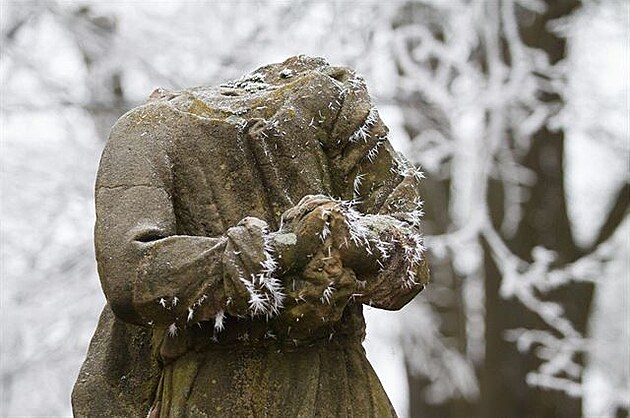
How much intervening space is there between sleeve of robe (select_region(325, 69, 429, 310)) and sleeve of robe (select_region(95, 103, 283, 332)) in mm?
402

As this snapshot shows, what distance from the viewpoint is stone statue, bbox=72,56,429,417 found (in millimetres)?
3021

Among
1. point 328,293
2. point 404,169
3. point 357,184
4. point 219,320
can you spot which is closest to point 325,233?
point 328,293

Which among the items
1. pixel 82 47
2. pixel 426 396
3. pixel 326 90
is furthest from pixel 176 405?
pixel 426 396

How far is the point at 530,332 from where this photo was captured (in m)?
9.28

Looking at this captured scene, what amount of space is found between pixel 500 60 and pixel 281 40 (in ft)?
5.82

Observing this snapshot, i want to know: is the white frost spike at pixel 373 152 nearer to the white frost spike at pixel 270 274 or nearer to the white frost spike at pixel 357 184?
the white frost spike at pixel 357 184

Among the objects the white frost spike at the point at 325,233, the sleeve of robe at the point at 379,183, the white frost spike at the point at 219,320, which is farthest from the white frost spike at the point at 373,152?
the white frost spike at the point at 219,320

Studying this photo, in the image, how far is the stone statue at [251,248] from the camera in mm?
3021

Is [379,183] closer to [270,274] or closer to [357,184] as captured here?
[357,184]

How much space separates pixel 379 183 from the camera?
3482mm

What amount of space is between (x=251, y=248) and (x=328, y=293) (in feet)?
0.78

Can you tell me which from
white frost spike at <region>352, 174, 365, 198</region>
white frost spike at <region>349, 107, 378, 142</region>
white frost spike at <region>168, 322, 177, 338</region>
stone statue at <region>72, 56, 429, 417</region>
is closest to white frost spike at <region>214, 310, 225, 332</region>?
stone statue at <region>72, 56, 429, 417</region>

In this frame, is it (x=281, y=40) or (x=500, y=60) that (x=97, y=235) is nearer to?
(x=281, y=40)

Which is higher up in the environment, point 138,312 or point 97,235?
point 97,235
